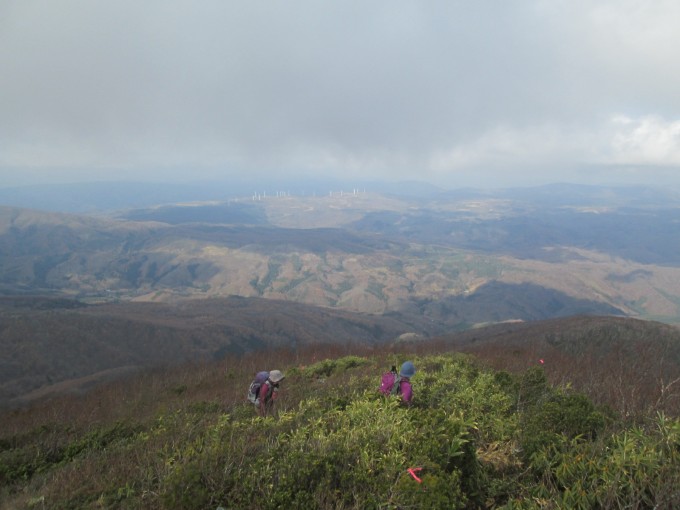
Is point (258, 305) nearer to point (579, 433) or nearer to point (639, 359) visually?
point (639, 359)

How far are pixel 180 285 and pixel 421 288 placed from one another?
104674mm

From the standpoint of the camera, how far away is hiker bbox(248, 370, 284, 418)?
33.6 feet

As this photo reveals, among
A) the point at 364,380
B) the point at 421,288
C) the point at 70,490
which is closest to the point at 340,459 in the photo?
the point at 70,490

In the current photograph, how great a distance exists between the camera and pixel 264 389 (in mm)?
10320

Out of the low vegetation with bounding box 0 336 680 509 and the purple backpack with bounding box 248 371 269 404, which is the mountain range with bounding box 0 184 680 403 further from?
the low vegetation with bounding box 0 336 680 509

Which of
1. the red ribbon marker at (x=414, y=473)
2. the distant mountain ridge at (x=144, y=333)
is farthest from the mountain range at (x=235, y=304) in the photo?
the red ribbon marker at (x=414, y=473)

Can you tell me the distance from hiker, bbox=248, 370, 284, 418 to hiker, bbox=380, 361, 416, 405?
9.82 ft

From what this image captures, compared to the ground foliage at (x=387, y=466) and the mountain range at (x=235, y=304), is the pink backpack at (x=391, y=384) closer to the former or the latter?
the ground foliage at (x=387, y=466)

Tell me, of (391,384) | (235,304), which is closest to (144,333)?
(235,304)

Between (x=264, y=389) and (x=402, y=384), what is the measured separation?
12.8ft

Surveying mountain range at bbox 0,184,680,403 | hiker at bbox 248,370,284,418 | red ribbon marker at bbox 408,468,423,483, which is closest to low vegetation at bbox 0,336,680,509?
red ribbon marker at bbox 408,468,423,483

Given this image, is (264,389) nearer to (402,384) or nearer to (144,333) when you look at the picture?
(402,384)

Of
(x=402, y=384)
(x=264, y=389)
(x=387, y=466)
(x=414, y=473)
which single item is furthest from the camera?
(x=264, y=389)

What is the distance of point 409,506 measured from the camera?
436cm
